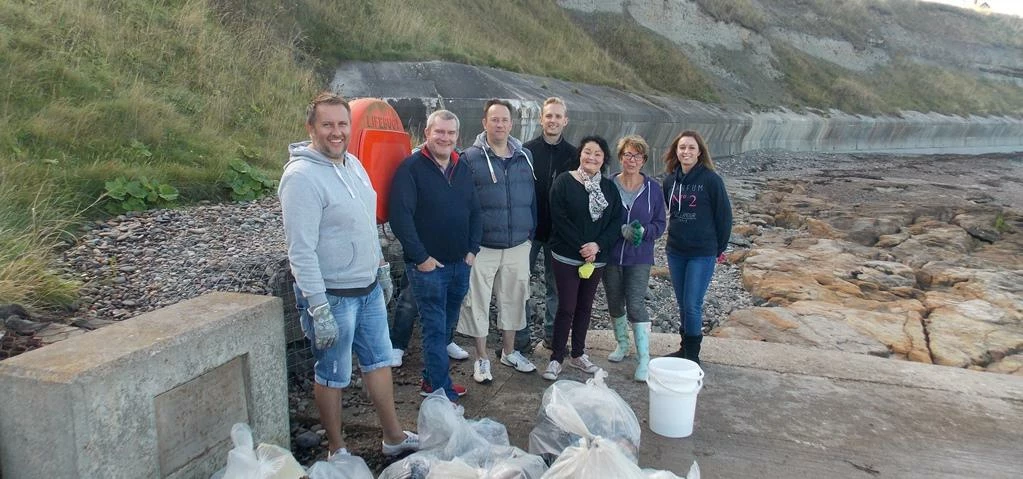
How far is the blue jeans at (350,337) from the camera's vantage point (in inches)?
124

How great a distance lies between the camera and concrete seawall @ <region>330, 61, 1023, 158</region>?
11148mm

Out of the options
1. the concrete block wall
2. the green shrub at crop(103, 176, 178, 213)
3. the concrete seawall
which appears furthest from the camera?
the concrete seawall

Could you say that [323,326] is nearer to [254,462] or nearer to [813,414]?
[254,462]

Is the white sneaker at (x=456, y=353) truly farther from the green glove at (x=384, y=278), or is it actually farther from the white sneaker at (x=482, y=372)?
the green glove at (x=384, y=278)

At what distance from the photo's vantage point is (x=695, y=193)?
462 cm

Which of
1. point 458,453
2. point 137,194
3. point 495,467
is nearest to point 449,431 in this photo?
point 458,453

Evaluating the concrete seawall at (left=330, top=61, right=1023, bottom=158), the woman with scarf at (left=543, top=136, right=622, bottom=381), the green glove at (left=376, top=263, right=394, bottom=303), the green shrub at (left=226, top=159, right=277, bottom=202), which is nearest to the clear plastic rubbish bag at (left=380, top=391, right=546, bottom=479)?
the green glove at (left=376, top=263, right=394, bottom=303)

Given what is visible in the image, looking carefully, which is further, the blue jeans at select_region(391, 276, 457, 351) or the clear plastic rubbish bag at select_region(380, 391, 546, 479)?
the blue jeans at select_region(391, 276, 457, 351)

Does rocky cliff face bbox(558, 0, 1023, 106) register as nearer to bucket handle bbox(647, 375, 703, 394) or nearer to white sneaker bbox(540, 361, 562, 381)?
white sneaker bbox(540, 361, 562, 381)

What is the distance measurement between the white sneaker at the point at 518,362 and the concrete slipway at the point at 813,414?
0.04 meters

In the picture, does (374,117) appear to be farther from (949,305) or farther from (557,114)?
(949,305)

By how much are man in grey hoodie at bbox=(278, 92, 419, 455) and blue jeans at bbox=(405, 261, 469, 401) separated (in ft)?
1.66

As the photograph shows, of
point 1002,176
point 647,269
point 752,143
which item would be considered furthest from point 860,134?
point 647,269

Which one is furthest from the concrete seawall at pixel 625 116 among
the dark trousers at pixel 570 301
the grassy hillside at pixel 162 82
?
the dark trousers at pixel 570 301
